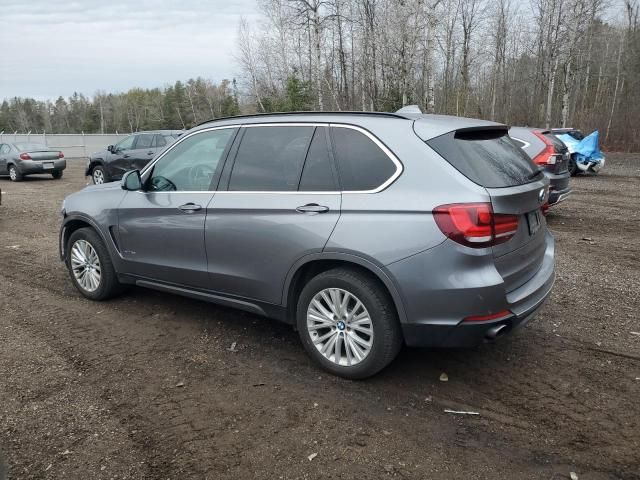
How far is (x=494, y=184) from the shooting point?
3.26 meters

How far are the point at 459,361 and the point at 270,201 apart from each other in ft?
6.15

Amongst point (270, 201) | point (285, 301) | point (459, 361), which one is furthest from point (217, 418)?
point (459, 361)

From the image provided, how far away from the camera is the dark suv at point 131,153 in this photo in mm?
15805

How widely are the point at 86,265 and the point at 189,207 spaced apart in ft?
5.81

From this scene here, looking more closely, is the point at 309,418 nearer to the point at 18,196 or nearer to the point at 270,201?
the point at 270,201

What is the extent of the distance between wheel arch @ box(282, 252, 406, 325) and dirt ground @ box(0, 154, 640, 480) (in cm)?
54

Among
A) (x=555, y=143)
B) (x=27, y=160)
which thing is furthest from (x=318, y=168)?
(x=27, y=160)

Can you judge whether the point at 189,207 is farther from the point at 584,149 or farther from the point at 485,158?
the point at 584,149

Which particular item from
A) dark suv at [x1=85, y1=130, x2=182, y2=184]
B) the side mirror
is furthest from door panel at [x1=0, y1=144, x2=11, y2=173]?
the side mirror

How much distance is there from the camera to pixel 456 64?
1464 inches

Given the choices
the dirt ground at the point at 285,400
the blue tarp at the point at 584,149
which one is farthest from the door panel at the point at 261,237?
the blue tarp at the point at 584,149

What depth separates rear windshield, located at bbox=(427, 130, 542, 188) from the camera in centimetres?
328

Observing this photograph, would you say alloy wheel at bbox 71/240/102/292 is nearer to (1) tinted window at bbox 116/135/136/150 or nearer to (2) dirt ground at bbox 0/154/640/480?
→ (2) dirt ground at bbox 0/154/640/480

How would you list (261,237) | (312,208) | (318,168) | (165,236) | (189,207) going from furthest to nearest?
1. (165,236)
2. (189,207)
3. (261,237)
4. (318,168)
5. (312,208)
